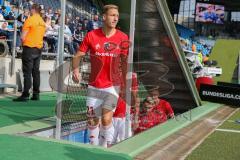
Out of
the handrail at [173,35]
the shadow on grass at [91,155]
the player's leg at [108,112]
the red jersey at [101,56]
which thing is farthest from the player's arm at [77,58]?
the handrail at [173,35]

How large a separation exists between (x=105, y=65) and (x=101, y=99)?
419 mm

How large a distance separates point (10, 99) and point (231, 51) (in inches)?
343

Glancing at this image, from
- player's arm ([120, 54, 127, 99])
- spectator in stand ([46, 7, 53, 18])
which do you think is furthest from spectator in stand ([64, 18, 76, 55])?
player's arm ([120, 54, 127, 99])

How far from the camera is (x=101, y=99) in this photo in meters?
5.29

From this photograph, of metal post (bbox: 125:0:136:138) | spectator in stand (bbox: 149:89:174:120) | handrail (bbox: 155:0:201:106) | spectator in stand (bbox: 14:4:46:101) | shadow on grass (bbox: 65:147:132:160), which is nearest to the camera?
shadow on grass (bbox: 65:147:132:160)

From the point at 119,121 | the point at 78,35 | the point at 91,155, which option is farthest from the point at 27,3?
the point at 91,155

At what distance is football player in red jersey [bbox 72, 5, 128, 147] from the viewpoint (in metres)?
5.11

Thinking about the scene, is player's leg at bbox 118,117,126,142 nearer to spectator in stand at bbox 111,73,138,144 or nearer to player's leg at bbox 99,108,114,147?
spectator in stand at bbox 111,73,138,144

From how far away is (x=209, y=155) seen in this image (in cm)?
468

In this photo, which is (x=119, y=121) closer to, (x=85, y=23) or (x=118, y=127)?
(x=118, y=127)

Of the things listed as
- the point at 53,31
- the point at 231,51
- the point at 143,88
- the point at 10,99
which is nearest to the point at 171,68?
the point at 143,88

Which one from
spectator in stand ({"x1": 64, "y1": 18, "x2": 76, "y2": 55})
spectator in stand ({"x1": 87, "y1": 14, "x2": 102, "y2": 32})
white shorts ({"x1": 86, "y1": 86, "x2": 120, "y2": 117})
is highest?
spectator in stand ({"x1": 87, "y1": 14, "x2": 102, "y2": 32})

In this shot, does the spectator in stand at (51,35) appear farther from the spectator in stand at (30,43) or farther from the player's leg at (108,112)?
the player's leg at (108,112)

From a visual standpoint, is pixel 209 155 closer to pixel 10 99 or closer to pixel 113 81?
pixel 113 81
